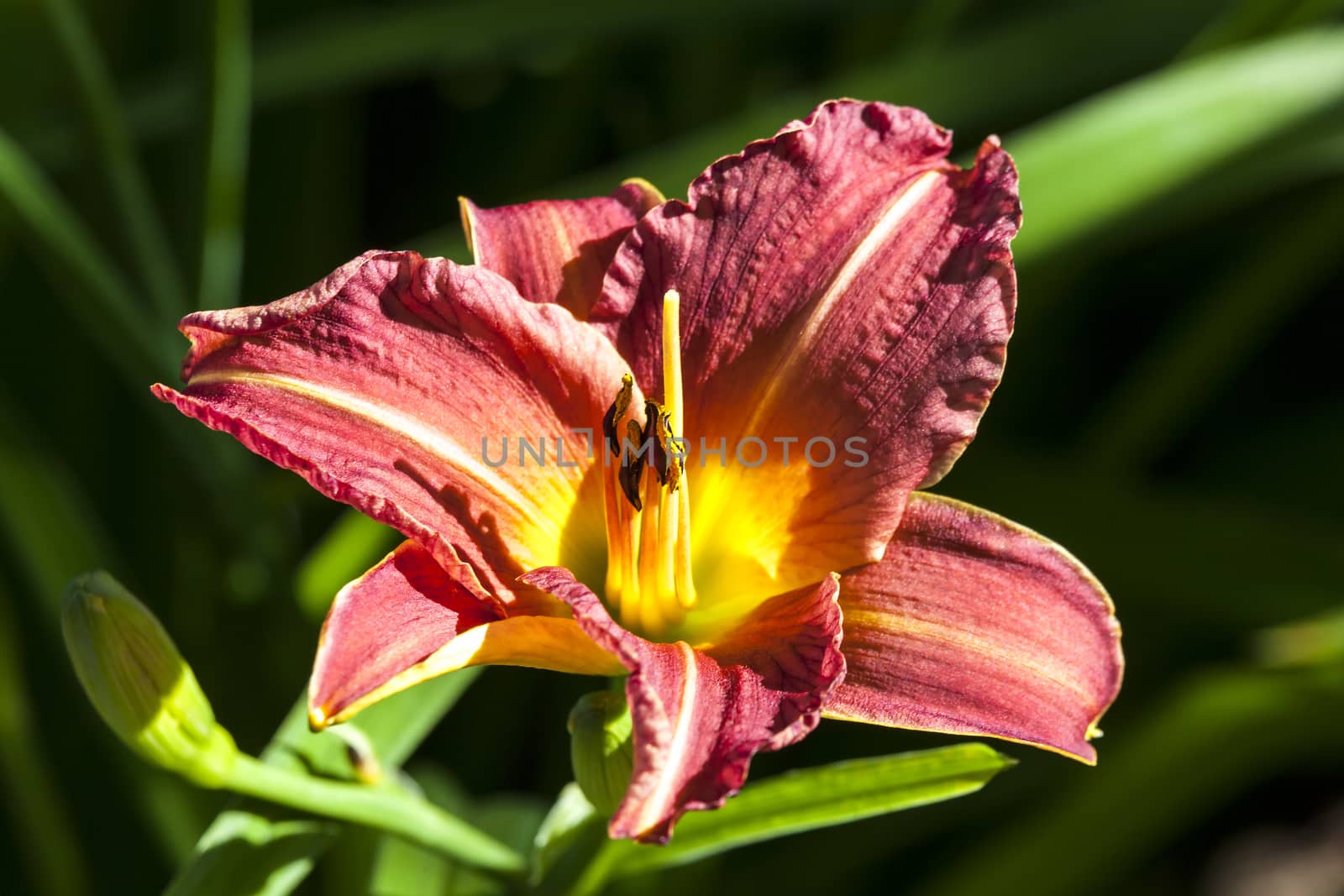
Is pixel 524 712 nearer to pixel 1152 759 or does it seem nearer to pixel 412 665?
pixel 1152 759

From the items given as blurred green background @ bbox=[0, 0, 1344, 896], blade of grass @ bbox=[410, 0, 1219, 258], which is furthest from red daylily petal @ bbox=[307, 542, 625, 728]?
blade of grass @ bbox=[410, 0, 1219, 258]

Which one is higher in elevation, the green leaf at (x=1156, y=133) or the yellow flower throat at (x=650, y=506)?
the green leaf at (x=1156, y=133)

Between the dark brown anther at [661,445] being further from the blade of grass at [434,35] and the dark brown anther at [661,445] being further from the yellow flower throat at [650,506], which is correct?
the blade of grass at [434,35]

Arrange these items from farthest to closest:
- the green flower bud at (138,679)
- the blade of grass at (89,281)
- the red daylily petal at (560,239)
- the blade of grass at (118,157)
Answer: the blade of grass at (118,157)
the blade of grass at (89,281)
the red daylily petal at (560,239)
the green flower bud at (138,679)

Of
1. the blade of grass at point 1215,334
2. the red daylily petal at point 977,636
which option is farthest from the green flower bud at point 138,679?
the blade of grass at point 1215,334

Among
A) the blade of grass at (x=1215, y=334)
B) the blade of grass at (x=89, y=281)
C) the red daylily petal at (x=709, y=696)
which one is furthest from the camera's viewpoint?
the blade of grass at (x=1215, y=334)

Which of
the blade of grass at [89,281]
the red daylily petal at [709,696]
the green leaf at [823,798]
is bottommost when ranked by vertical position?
the green leaf at [823,798]
